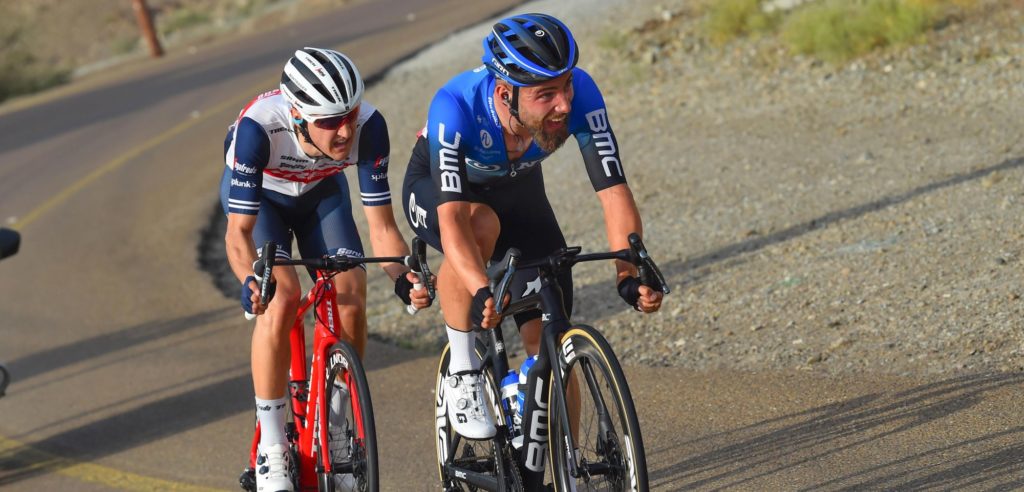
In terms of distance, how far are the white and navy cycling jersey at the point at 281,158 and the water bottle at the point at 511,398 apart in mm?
1038

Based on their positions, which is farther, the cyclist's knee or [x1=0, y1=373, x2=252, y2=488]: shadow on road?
[x1=0, y1=373, x2=252, y2=488]: shadow on road

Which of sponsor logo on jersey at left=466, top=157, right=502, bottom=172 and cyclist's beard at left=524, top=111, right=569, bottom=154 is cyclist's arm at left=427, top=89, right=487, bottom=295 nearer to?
sponsor logo on jersey at left=466, top=157, right=502, bottom=172

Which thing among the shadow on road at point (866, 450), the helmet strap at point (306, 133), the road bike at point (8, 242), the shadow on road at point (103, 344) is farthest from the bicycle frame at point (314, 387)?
the shadow on road at point (103, 344)

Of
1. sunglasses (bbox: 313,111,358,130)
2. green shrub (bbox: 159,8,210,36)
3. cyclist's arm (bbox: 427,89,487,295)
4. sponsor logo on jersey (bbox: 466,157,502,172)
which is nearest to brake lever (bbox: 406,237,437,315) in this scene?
cyclist's arm (bbox: 427,89,487,295)

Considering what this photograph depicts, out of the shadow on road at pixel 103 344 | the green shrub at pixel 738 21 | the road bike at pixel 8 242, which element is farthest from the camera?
the green shrub at pixel 738 21

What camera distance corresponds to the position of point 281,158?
5.05m

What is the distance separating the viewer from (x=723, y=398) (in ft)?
20.2

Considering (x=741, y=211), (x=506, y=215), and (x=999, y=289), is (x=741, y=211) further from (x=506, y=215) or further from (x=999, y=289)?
(x=506, y=215)

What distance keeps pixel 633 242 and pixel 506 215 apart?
84 cm

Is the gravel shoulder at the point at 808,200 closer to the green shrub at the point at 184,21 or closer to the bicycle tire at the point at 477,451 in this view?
the bicycle tire at the point at 477,451

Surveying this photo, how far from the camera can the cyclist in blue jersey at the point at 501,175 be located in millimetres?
4184

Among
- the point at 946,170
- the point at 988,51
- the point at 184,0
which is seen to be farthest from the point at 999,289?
the point at 184,0

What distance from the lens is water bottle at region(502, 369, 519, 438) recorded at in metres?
4.54

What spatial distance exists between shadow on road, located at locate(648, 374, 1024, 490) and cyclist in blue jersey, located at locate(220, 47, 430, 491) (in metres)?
1.53
